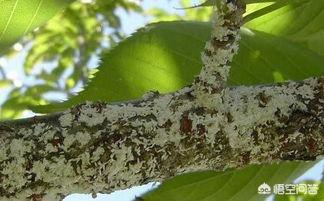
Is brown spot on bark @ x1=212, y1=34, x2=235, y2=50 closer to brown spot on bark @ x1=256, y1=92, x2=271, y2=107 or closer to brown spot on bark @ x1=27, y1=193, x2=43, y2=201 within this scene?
brown spot on bark @ x1=256, y1=92, x2=271, y2=107

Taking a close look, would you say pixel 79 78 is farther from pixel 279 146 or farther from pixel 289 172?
pixel 279 146

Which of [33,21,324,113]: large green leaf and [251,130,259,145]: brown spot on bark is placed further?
[33,21,324,113]: large green leaf

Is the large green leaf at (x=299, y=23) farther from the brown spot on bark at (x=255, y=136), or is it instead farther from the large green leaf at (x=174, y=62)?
the brown spot on bark at (x=255, y=136)

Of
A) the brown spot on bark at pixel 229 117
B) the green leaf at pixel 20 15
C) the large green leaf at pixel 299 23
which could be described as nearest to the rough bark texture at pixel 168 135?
the brown spot on bark at pixel 229 117

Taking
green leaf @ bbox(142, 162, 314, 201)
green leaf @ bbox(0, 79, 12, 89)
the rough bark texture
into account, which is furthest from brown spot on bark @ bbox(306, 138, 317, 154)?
green leaf @ bbox(0, 79, 12, 89)

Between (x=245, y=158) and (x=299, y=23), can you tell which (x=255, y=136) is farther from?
(x=299, y=23)

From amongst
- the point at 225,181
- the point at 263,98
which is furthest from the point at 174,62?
the point at 263,98

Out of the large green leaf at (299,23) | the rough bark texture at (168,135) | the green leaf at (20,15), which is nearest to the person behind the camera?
the rough bark texture at (168,135)
